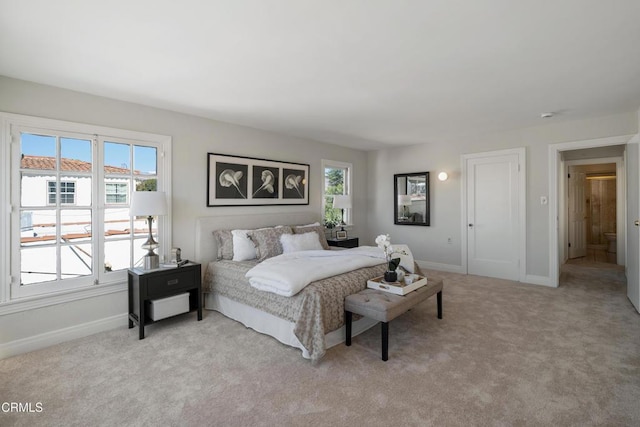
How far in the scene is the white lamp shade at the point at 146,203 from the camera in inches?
123

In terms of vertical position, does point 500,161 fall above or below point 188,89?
below

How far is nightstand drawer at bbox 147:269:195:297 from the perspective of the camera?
123 inches

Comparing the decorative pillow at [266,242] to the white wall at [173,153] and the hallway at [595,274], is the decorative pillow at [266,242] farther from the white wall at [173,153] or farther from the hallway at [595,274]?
the hallway at [595,274]

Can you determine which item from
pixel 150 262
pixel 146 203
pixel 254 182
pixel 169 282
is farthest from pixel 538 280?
pixel 146 203

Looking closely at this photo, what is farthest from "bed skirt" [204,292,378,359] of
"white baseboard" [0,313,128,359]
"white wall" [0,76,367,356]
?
"white baseboard" [0,313,128,359]

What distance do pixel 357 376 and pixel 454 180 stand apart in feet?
14.1

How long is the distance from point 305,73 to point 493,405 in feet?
9.37

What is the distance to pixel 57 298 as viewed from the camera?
2979mm

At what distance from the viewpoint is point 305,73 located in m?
2.74

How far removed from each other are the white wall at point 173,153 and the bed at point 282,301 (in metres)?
0.24

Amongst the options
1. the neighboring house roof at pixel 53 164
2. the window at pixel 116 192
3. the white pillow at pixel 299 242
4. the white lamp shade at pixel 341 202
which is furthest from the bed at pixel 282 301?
the white lamp shade at pixel 341 202

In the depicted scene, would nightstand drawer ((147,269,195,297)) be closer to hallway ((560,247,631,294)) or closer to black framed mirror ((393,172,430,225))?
black framed mirror ((393,172,430,225))

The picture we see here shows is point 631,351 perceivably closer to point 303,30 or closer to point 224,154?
point 303,30

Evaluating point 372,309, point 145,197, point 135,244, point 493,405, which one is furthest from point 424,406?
point 135,244
